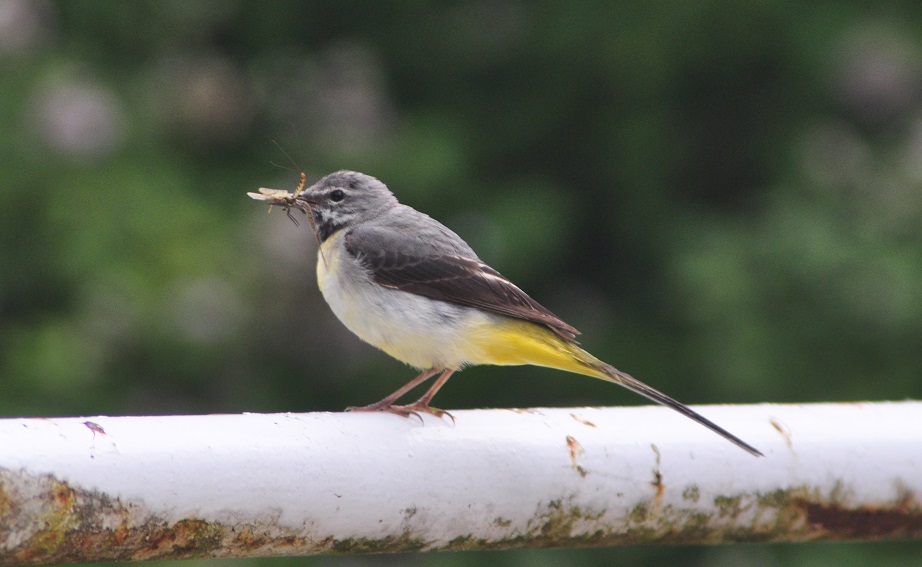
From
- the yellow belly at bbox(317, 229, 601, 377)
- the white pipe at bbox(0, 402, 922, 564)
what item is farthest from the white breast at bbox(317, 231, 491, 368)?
the white pipe at bbox(0, 402, 922, 564)

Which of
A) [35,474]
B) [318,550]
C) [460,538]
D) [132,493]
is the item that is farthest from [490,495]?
[35,474]

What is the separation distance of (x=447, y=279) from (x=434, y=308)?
0.13m

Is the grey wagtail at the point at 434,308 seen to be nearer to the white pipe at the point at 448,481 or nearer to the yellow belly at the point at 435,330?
the yellow belly at the point at 435,330

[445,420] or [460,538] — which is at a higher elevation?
[445,420]

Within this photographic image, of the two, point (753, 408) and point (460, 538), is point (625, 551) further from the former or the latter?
point (460, 538)

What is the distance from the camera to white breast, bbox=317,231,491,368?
385 cm

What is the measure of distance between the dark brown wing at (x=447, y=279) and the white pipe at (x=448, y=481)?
3.09 feet

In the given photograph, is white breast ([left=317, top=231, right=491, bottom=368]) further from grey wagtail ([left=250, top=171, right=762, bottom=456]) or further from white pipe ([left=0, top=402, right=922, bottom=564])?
white pipe ([left=0, top=402, right=922, bottom=564])

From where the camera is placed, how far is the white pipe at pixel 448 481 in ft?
7.13

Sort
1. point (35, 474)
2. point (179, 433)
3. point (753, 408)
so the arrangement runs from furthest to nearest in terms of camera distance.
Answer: point (753, 408) < point (179, 433) < point (35, 474)

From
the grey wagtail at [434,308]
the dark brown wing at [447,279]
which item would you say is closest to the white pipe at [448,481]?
the grey wagtail at [434,308]

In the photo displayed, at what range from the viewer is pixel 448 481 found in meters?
2.51

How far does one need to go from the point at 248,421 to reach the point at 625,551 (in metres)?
3.86

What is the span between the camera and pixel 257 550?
240 centimetres
